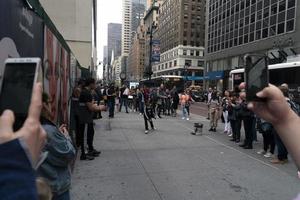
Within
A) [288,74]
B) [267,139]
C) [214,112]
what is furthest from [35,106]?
[288,74]

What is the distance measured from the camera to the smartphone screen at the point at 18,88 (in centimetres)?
127

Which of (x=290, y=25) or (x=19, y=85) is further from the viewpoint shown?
(x=290, y=25)

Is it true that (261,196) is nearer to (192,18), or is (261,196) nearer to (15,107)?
(15,107)

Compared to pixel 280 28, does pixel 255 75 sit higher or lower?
lower

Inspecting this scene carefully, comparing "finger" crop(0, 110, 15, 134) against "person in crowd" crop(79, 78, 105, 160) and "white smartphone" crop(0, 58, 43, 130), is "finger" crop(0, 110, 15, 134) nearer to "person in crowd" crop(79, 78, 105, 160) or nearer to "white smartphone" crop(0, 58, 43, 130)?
"white smartphone" crop(0, 58, 43, 130)

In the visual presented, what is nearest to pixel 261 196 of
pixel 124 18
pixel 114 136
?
pixel 114 136

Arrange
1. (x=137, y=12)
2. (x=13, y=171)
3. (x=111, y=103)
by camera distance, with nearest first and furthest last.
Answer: (x=13, y=171) → (x=111, y=103) → (x=137, y=12)

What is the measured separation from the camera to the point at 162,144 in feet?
36.5

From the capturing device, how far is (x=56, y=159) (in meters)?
3.26

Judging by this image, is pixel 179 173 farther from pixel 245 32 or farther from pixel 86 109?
pixel 245 32

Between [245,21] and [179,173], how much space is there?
52239 millimetres

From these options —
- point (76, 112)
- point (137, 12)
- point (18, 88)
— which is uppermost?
point (137, 12)

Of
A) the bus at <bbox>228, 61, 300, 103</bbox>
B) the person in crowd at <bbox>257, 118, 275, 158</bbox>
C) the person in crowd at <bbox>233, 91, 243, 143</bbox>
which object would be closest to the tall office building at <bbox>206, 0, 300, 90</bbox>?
the bus at <bbox>228, 61, 300, 103</bbox>

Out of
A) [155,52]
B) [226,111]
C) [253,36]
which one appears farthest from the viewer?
[253,36]
